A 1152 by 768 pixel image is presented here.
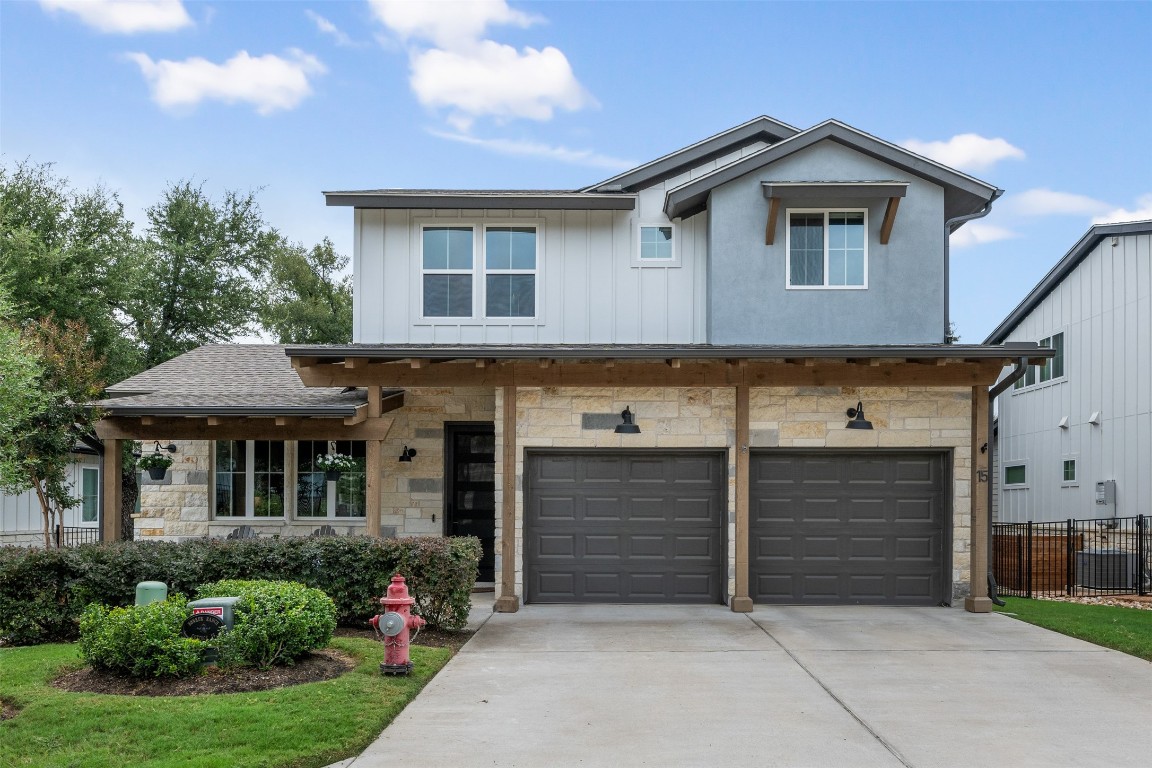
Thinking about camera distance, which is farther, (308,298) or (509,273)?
(308,298)

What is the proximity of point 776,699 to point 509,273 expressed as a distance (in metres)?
8.45

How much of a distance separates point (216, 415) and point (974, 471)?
384 inches

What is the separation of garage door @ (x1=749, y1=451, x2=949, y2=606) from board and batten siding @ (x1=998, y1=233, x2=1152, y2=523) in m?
7.18

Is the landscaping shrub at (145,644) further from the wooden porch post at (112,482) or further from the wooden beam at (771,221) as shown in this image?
the wooden beam at (771,221)

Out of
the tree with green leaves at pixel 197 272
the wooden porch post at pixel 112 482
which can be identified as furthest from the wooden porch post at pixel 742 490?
the tree with green leaves at pixel 197 272

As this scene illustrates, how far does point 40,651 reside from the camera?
9.18 meters

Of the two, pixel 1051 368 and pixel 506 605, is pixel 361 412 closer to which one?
pixel 506 605

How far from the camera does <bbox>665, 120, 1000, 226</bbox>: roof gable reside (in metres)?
13.9

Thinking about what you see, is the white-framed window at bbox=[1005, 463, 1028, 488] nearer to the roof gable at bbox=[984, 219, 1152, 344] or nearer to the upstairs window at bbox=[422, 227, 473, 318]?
the roof gable at bbox=[984, 219, 1152, 344]

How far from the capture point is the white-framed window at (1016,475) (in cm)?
2341

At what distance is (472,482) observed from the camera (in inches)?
577

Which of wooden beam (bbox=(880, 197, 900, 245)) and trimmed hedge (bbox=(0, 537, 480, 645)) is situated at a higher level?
wooden beam (bbox=(880, 197, 900, 245))

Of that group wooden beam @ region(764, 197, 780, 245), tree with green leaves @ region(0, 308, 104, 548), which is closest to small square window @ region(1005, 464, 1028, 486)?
A: wooden beam @ region(764, 197, 780, 245)

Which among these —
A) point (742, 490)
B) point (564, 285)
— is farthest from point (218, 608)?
point (564, 285)
